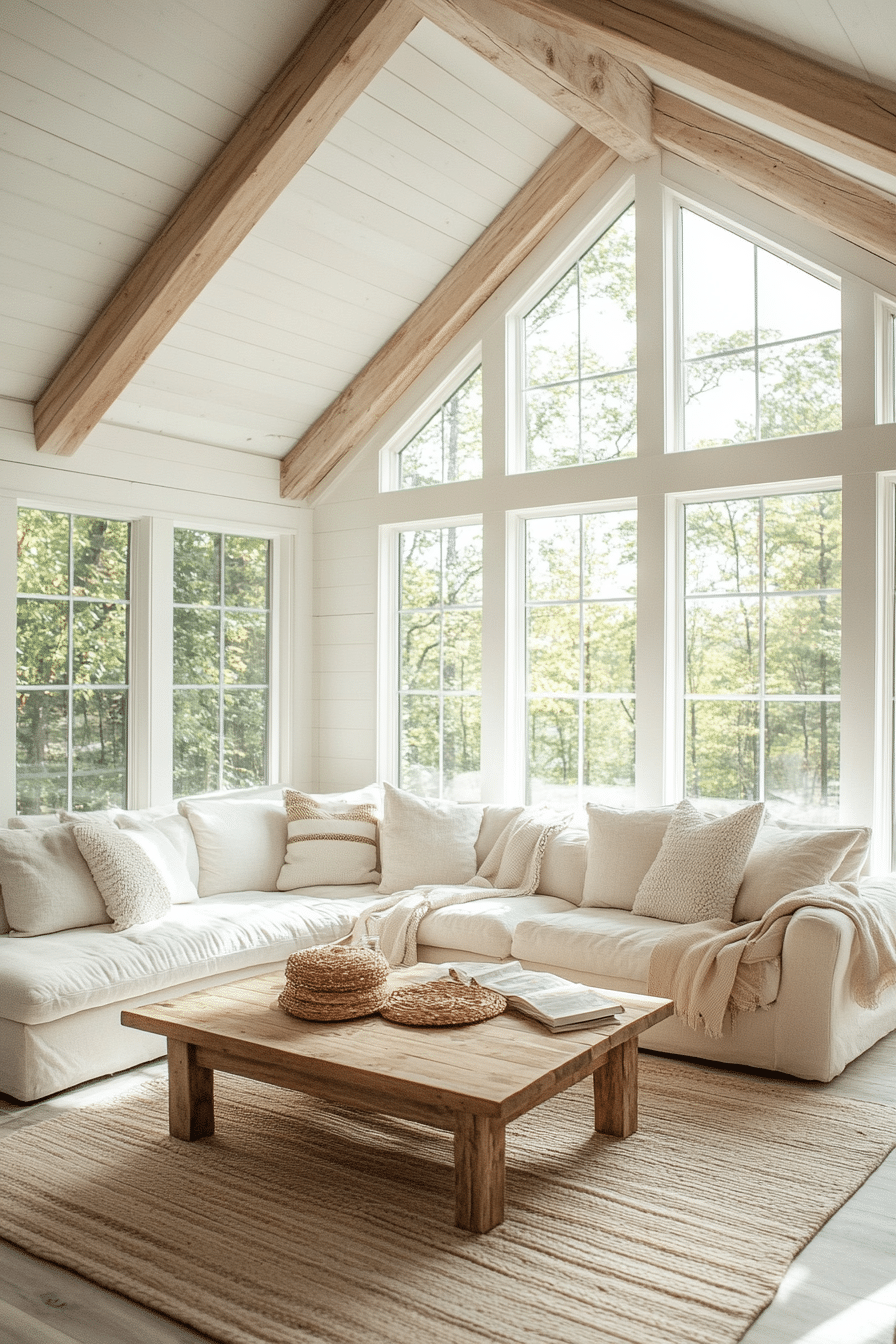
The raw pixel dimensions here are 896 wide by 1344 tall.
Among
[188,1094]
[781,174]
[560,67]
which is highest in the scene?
[560,67]

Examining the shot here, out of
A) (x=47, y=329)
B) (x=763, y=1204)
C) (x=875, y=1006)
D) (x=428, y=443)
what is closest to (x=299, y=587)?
(x=428, y=443)

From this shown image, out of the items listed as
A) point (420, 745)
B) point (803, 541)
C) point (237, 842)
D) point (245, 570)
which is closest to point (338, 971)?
point (237, 842)

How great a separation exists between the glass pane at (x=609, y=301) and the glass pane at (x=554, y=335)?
5cm

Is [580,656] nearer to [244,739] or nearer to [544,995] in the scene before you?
[244,739]

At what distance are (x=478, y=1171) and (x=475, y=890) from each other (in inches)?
82.2

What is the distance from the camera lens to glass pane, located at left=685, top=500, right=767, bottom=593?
473cm

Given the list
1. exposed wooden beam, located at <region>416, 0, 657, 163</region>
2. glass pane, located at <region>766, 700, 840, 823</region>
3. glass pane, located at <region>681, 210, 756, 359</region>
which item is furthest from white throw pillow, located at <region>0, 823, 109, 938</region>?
glass pane, located at <region>681, 210, 756, 359</region>

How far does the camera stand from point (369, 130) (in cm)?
442

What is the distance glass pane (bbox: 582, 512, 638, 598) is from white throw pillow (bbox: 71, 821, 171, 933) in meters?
2.38

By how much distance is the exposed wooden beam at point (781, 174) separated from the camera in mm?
3998

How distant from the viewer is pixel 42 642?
477 cm

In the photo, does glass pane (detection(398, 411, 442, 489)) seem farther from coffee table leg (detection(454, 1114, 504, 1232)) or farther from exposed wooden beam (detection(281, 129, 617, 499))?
coffee table leg (detection(454, 1114, 504, 1232))

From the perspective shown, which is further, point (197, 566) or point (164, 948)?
point (197, 566)

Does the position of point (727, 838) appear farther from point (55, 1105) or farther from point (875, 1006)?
point (55, 1105)
